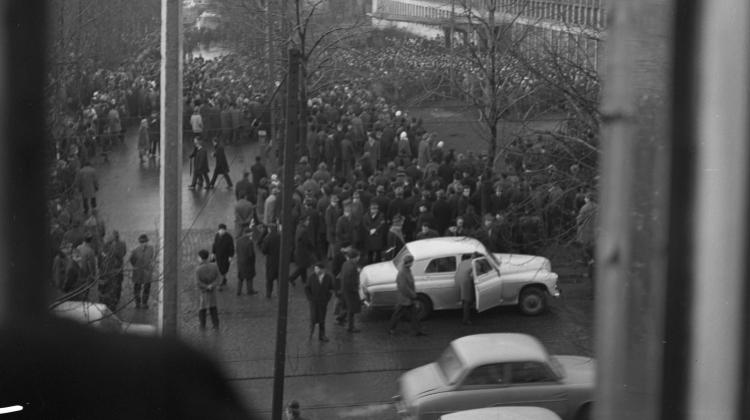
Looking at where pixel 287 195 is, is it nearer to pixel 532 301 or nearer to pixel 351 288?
pixel 351 288

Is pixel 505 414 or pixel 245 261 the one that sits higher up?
pixel 505 414

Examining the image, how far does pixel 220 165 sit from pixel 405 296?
1.19 ft

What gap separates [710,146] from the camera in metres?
0.60

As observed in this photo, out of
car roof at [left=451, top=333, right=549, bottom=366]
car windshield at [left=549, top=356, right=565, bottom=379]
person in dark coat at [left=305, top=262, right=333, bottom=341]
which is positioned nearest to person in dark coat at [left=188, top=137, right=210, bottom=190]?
person in dark coat at [left=305, top=262, right=333, bottom=341]

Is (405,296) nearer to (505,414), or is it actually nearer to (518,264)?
(518,264)

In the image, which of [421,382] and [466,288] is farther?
[466,288]

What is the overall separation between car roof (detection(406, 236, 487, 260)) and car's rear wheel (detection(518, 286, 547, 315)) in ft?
0.68

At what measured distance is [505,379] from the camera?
2.30 ft

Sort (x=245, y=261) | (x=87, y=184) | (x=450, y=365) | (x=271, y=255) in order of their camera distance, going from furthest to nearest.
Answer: (x=245, y=261), (x=271, y=255), (x=87, y=184), (x=450, y=365)

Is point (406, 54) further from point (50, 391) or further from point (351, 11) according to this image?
point (50, 391)

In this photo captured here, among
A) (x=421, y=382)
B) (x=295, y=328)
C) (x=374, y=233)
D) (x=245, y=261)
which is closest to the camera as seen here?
(x=421, y=382)

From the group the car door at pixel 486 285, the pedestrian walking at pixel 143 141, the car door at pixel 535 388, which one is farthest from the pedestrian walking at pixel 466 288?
the pedestrian walking at pixel 143 141

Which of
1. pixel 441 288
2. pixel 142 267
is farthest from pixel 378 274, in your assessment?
pixel 142 267

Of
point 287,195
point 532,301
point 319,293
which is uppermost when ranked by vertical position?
point 287,195
